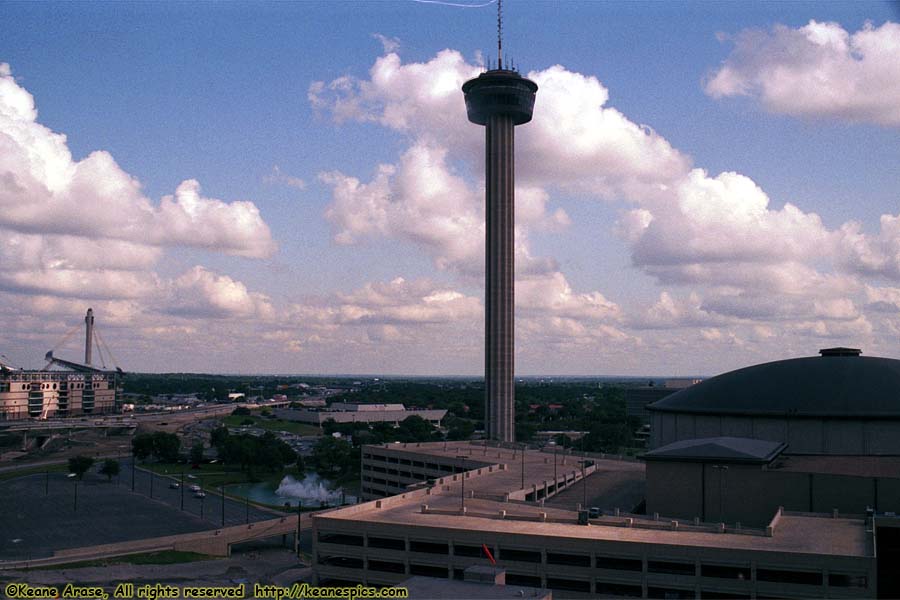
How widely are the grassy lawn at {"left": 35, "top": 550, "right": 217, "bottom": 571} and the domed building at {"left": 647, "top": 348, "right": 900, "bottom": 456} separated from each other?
63.2 meters

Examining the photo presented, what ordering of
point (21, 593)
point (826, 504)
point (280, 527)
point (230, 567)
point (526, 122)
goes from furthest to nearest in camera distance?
point (526, 122) < point (280, 527) < point (230, 567) < point (826, 504) < point (21, 593)

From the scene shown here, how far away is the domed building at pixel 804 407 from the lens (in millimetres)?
94312

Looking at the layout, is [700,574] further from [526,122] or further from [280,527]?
[526,122]

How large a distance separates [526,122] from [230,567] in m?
132

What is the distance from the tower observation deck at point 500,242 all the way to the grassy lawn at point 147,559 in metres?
92.1

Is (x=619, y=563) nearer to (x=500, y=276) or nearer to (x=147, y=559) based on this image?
(x=147, y=559)

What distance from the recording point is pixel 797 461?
284 ft

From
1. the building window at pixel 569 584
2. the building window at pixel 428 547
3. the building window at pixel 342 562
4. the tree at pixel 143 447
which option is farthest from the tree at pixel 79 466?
the building window at pixel 569 584

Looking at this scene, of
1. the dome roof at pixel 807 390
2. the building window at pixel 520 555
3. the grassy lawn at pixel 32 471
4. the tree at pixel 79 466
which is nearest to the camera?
the building window at pixel 520 555

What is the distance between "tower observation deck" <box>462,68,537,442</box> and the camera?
182m

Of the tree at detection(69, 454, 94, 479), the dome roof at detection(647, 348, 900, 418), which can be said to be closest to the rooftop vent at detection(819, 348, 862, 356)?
the dome roof at detection(647, 348, 900, 418)

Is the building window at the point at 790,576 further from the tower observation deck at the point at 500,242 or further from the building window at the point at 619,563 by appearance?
the tower observation deck at the point at 500,242

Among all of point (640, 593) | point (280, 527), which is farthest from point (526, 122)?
point (640, 593)

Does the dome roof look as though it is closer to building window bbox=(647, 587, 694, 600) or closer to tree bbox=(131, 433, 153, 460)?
building window bbox=(647, 587, 694, 600)
